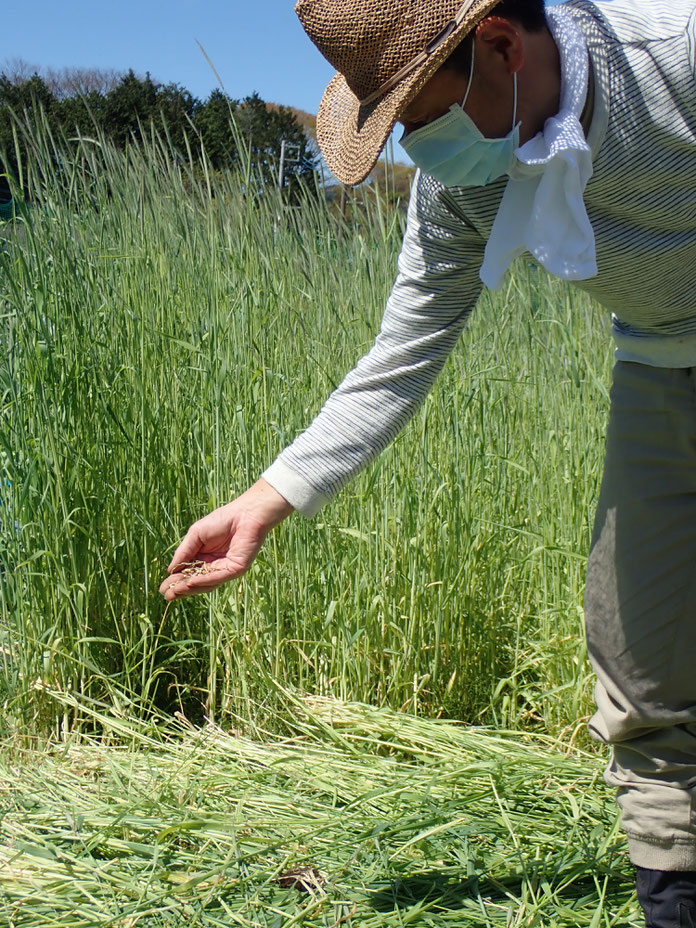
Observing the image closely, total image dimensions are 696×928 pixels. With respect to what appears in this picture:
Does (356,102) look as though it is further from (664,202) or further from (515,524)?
(515,524)

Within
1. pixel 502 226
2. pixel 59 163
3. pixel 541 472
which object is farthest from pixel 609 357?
pixel 59 163

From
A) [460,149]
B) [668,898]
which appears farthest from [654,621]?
[460,149]

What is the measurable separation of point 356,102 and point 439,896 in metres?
1.43

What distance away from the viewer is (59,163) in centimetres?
282

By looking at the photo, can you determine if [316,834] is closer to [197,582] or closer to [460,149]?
[197,582]

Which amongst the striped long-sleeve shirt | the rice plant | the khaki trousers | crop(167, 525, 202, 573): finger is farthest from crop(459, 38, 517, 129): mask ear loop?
the rice plant

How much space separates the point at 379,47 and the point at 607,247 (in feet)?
1.51

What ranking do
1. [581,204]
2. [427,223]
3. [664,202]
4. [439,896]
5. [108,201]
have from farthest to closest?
[108,201] < [439,896] < [427,223] < [664,202] < [581,204]

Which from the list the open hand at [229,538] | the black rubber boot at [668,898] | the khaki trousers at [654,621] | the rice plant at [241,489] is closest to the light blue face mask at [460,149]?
the khaki trousers at [654,621]

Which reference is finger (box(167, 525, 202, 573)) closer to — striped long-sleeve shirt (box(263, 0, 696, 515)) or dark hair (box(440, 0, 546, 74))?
striped long-sleeve shirt (box(263, 0, 696, 515))

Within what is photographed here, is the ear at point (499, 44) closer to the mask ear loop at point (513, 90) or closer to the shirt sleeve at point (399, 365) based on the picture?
the mask ear loop at point (513, 90)

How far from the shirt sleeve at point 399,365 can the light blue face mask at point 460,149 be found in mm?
195

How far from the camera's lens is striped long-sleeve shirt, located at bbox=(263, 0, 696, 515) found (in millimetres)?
1321

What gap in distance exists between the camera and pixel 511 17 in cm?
128
